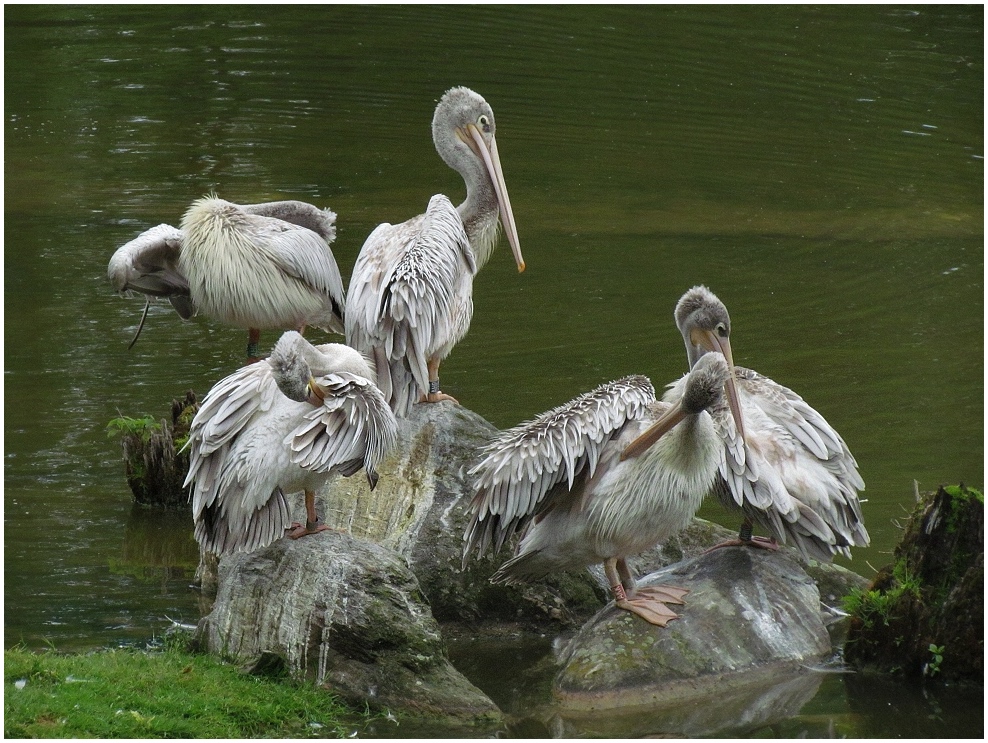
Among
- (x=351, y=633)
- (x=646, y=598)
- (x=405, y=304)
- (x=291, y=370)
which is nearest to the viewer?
(x=351, y=633)

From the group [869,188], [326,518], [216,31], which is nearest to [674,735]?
[326,518]

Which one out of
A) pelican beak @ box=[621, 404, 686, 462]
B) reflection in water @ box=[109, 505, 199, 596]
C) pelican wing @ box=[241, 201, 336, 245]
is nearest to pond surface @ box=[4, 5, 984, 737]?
reflection in water @ box=[109, 505, 199, 596]

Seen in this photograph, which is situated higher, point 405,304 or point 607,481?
point 405,304

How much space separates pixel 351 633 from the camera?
5523 millimetres

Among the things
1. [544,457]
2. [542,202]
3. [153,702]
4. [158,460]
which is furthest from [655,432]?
[542,202]

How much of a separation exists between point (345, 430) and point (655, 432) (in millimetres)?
1242

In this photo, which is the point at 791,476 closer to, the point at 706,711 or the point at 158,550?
the point at 706,711

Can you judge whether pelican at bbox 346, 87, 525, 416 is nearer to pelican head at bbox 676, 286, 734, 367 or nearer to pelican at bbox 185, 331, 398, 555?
pelican at bbox 185, 331, 398, 555

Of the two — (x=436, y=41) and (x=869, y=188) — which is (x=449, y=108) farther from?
(x=436, y=41)

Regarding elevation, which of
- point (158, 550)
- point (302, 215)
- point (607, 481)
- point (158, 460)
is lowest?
point (158, 550)

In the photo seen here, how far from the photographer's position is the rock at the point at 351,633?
5.50 m

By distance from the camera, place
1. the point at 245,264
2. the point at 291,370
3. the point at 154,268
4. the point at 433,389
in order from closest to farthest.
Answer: the point at 291,370
the point at 433,389
the point at 245,264
the point at 154,268

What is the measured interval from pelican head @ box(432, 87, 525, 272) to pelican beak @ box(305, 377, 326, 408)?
89.5 inches

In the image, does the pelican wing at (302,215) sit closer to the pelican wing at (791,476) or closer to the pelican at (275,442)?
the pelican at (275,442)
